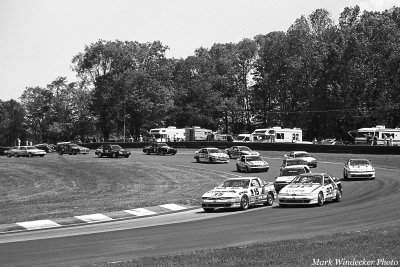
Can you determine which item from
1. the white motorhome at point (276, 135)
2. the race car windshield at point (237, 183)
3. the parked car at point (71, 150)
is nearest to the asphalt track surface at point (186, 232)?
the race car windshield at point (237, 183)

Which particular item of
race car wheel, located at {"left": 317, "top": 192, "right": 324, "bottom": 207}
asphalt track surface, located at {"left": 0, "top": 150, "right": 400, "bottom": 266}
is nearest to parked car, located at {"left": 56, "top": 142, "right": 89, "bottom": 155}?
asphalt track surface, located at {"left": 0, "top": 150, "right": 400, "bottom": 266}

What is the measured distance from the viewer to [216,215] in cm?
2475

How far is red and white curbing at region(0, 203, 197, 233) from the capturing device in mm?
22047

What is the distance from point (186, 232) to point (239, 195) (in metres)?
7.55

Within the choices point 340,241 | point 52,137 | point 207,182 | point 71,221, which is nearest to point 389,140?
point 207,182

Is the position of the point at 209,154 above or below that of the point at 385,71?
below

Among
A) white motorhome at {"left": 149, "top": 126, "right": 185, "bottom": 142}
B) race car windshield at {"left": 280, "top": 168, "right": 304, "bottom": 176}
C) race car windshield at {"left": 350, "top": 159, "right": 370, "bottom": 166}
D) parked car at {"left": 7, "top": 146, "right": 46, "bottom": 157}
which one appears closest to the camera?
race car windshield at {"left": 280, "top": 168, "right": 304, "bottom": 176}

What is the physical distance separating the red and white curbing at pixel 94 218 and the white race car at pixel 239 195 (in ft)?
5.96

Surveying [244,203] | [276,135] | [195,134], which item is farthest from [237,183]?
[195,134]

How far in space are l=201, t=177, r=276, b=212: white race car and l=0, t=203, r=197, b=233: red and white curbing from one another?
1.82 m

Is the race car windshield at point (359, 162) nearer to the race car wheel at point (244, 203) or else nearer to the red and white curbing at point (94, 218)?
the race car wheel at point (244, 203)

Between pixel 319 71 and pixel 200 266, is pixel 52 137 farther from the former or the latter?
pixel 200 266

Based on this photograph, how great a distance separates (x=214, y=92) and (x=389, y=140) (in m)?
55.3

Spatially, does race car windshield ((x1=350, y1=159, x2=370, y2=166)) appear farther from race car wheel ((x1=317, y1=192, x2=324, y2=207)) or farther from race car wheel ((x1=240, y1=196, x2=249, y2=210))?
race car wheel ((x1=240, y1=196, x2=249, y2=210))
